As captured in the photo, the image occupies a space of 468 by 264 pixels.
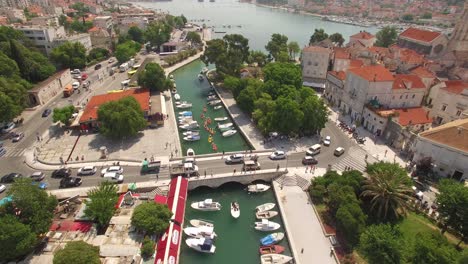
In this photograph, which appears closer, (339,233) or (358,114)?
(339,233)

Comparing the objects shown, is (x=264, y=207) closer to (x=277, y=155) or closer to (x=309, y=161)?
(x=277, y=155)

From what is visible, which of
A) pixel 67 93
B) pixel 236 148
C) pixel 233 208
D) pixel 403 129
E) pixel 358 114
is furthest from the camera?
pixel 67 93

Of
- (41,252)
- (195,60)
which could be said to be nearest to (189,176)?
(41,252)

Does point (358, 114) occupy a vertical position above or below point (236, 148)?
above

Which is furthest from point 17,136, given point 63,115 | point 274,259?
point 274,259

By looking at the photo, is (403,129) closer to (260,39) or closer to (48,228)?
(48,228)

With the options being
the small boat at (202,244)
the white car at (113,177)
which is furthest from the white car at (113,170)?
the small boat at (202,244)

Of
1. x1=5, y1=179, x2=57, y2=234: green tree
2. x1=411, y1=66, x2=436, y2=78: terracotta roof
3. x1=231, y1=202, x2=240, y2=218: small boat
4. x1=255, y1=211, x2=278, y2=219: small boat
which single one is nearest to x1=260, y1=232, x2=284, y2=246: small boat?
x1=255, y1=211, x2=278, y2=219: small boat

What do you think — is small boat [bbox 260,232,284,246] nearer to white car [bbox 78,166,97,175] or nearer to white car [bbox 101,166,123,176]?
white car [bbox 101,166,123,176]
